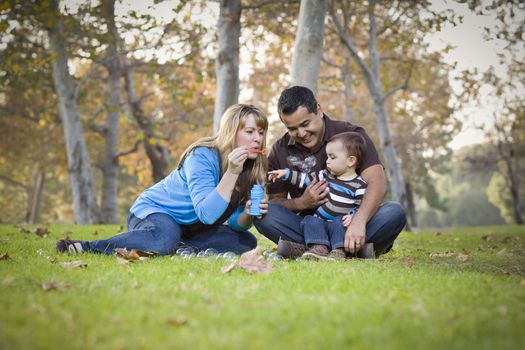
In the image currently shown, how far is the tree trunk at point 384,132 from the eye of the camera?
13.8 m

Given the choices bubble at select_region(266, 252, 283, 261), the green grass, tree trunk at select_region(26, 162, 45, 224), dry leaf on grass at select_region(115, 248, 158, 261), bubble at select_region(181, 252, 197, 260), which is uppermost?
the green grass

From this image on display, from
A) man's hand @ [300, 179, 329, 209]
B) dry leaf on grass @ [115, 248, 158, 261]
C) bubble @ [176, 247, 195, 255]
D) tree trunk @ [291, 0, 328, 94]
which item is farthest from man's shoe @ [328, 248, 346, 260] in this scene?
tree trunk @ [291, 0, 328, 94]

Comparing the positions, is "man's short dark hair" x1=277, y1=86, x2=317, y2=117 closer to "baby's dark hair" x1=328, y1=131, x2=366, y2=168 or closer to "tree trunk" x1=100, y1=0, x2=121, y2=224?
"baby's dark hair" x1=328, y1=131, x2=366, y2=168

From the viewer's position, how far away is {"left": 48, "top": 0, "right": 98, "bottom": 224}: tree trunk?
14.8 meters

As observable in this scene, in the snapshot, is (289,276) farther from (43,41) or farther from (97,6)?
(43,41)

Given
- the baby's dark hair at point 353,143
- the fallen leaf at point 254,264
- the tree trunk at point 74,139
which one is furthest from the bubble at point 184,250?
the tree trunk at point 74,139

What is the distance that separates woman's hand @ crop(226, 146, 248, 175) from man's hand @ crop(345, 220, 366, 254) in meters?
1.21

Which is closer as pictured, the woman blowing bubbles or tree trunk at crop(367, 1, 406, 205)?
the woman blowing bubbles

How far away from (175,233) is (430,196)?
35.8 m

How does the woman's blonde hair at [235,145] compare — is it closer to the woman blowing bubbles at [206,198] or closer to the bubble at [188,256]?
the woman blowing bubbles at [206,198]

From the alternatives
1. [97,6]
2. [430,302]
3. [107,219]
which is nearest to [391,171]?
[97,6]

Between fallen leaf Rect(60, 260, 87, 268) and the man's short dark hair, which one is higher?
the man's short dark hair

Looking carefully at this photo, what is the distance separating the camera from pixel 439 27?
12.2 meters

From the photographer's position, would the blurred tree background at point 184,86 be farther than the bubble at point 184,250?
Yes
